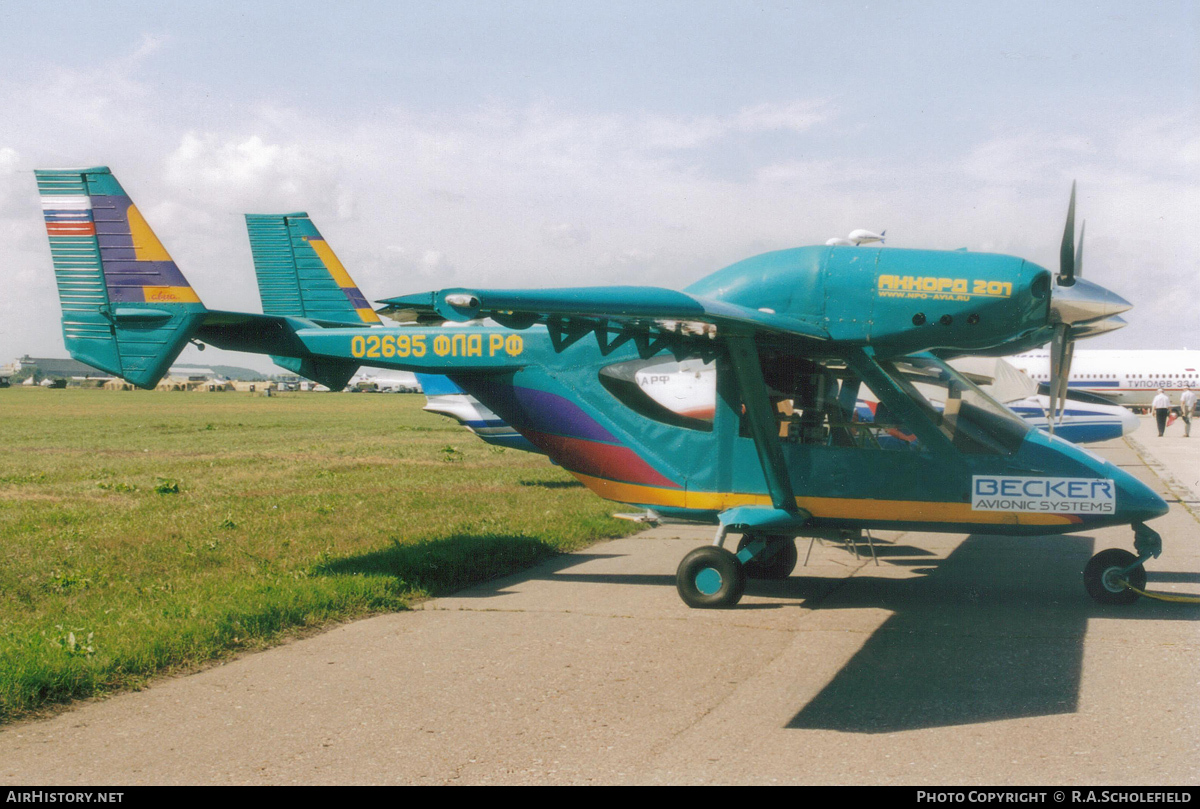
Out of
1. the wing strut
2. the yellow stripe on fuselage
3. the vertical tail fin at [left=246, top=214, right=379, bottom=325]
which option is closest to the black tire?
the yellow stripe on fuselage

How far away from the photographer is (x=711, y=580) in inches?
295

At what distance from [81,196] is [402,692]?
6.37m

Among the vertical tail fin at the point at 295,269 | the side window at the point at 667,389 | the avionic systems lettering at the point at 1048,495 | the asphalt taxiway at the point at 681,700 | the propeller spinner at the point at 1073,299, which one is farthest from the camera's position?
the vertical tail fin at the point at 295,269

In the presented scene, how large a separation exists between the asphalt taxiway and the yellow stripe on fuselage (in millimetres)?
705

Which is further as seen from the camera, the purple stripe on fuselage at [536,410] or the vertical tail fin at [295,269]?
the vertical tail fin at [295,269]

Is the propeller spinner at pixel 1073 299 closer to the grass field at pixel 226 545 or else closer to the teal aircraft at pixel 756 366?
the teal aircraft at pixel 756 366

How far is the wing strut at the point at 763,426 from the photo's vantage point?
7332 mm

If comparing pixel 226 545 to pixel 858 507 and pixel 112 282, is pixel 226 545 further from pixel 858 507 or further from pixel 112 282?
pixel 858 507

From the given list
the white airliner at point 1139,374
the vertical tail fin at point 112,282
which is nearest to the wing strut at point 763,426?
the vertical tail fin at point 112,282

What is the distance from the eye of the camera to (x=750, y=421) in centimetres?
754

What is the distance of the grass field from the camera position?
5914 mm

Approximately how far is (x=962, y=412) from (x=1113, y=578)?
1.73 meters

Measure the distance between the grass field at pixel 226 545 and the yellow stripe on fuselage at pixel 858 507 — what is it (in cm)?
191
